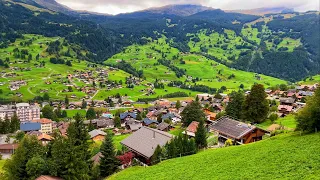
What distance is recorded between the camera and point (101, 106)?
577 feet

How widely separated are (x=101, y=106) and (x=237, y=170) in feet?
489

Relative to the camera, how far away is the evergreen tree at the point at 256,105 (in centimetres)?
6366

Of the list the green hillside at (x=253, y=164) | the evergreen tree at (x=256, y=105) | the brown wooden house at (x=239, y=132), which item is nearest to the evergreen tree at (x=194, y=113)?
the evergreen tree at (x=256, y=105)

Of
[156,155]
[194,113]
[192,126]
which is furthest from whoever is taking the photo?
[194,113]

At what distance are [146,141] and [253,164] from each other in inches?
916

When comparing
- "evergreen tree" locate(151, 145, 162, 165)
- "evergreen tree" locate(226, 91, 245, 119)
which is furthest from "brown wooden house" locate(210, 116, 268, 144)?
"evergreen tree" locate(151, 145, 162, 165)

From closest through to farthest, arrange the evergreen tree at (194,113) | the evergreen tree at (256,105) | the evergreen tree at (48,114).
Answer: the evergreen tree at (256,105) → the evergreen tree at (194,113) → the evergreen tree at (48,114)

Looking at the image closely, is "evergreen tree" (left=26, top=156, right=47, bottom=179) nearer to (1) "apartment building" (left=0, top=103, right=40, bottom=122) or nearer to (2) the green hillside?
(2) the green hillside

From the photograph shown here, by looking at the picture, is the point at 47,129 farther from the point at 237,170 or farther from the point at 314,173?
the point at 314,173

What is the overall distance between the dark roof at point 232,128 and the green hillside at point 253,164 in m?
14.0

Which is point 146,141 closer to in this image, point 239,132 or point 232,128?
point 232,128

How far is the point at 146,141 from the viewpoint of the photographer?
53.0m

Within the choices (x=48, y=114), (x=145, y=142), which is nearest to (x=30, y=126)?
(x=48, y=114)

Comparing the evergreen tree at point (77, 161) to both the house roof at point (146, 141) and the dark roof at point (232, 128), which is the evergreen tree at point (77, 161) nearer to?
the house roof at point (146, 141)
